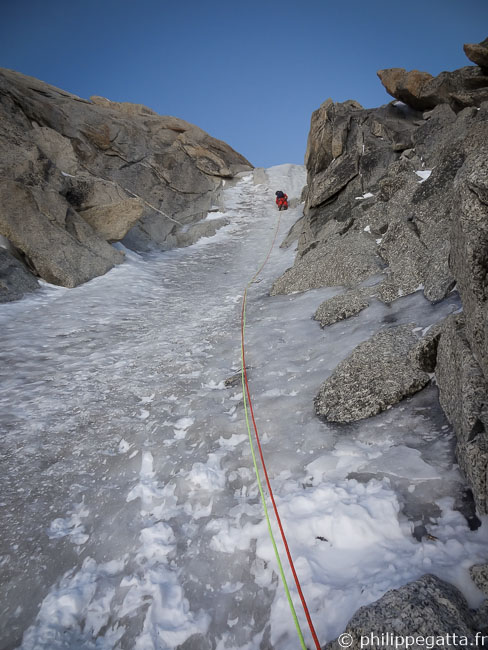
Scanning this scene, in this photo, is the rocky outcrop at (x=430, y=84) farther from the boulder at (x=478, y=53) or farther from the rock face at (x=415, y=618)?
the rock face at (x=415, y=618)

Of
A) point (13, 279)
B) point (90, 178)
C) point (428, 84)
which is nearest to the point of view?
point (13, 279)

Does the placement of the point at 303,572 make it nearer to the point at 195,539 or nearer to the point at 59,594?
the point at 195,539

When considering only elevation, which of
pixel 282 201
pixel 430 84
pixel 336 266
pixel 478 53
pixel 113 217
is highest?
pixel 430 84

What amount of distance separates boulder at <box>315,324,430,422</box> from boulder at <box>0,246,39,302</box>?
10.1m

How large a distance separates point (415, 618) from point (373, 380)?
325cm

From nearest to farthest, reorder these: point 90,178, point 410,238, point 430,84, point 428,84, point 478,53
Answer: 1. point 410,238
2. point 90,178
3. point 478,53
4. point 430,84
5. point 428,84

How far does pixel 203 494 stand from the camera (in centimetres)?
452

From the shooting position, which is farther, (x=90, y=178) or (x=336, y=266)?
(x=90, y=178)

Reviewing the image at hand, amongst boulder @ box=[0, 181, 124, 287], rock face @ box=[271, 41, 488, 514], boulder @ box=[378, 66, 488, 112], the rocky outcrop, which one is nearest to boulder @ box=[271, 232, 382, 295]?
rock face @ box=[271, 41, 488, 514]

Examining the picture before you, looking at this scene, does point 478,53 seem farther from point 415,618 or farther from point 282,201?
point 415,618

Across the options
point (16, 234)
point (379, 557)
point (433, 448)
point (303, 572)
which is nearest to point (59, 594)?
point (303, 572)

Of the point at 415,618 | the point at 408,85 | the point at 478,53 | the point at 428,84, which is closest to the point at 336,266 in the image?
the point at 415,618

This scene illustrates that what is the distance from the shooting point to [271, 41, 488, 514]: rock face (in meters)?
3.49

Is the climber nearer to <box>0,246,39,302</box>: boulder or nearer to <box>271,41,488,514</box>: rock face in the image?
<box>271,41,488,514</box>: rock face
